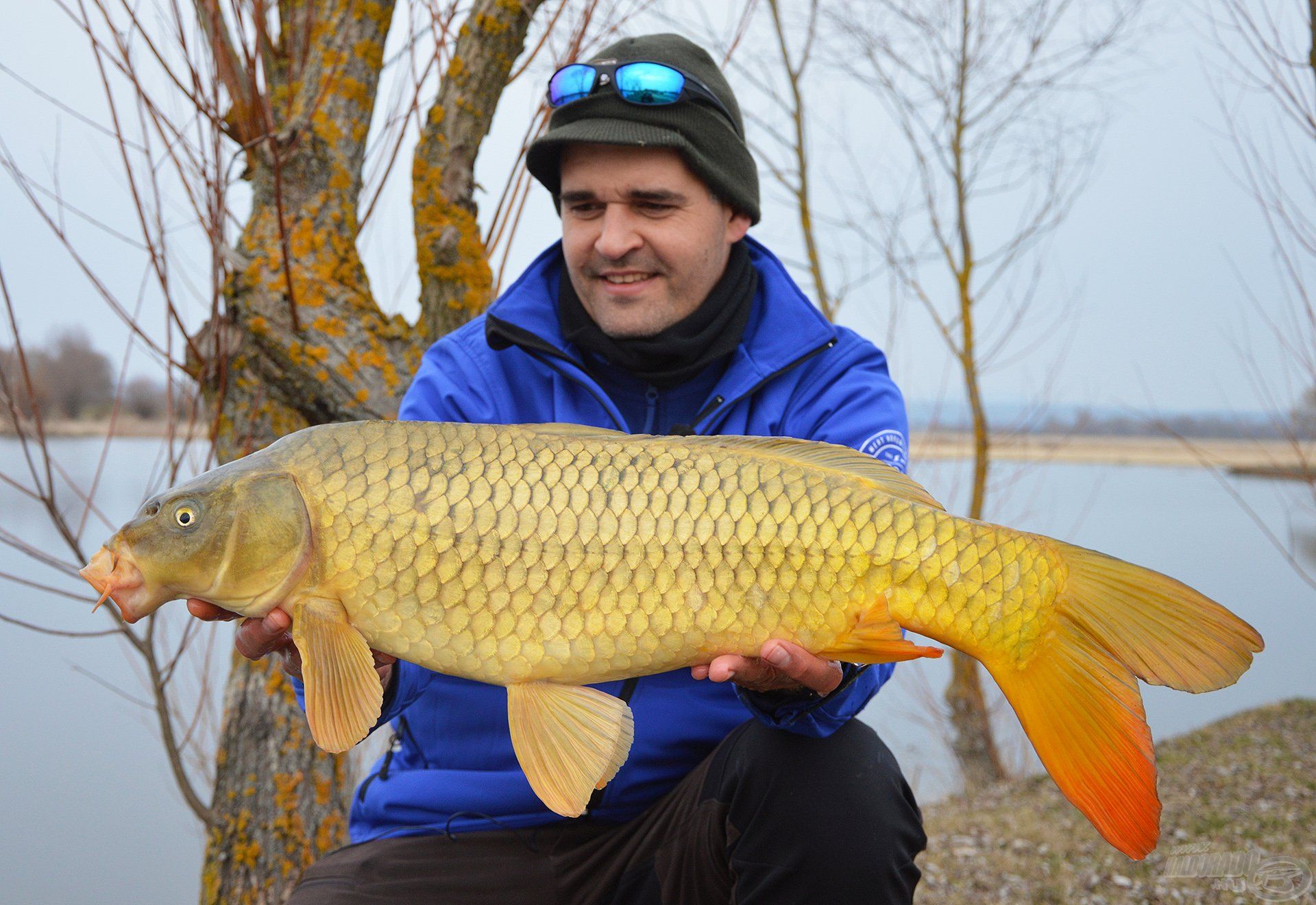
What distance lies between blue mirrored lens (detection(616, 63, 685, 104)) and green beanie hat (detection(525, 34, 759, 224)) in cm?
1

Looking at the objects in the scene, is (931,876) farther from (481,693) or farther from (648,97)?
(648,97)

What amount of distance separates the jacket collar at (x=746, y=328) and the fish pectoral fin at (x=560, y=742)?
65 centimetres

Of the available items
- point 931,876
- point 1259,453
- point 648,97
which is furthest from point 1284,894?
point 648,97

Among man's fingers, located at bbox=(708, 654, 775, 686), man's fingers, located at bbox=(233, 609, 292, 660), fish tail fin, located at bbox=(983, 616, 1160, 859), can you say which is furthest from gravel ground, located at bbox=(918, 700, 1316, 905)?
man's fingers, located at bbox=(233, 609, 292, 660)

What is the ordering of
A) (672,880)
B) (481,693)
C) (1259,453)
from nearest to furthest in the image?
(672,880)
(481,693)
(1259,453)

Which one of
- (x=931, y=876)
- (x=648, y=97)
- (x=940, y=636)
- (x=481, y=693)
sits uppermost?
(x=648, y=97)

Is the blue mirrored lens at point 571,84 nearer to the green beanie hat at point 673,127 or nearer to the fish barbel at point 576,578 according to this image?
the green beanie hat at point 673,127

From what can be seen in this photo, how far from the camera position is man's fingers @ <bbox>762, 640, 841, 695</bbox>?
1.22m

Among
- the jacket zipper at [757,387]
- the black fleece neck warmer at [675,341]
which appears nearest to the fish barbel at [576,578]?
the jacket zipper at [757,387]

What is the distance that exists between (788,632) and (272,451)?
0.71 m

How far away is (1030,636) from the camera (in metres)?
1.20

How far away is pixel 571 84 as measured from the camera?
1876 millimetres

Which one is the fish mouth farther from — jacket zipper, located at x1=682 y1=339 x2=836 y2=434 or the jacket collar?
jacket zipper, located at x1=682 y1=339 x2=836 y2=434

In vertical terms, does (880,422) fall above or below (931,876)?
above
